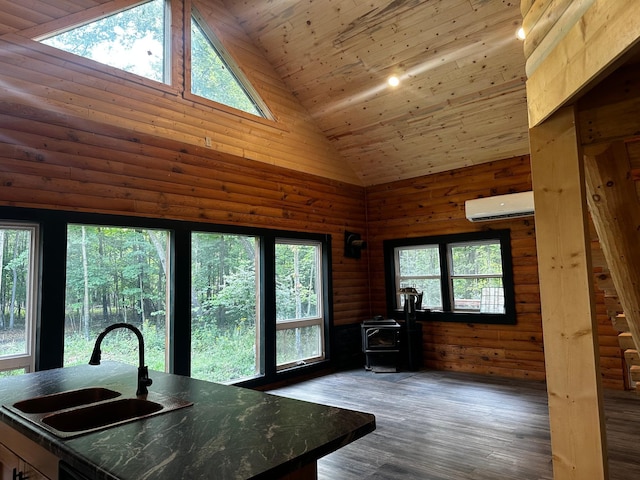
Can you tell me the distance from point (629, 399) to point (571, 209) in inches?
166

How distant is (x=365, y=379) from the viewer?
575 cm

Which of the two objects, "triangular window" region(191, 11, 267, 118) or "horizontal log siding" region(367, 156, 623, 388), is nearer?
"triangular window" region(191, 11, 267, 118)

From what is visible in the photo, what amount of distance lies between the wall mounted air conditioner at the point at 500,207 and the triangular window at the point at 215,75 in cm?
332

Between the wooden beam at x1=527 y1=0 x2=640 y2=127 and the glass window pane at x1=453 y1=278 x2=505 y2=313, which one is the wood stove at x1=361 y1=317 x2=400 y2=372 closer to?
the glass window pane at x1=453 y1=278 x2=505 y2=313

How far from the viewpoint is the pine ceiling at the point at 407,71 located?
4492 millimetres

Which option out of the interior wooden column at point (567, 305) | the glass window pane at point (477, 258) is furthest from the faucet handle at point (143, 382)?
the glass window pane at point (477, 258)

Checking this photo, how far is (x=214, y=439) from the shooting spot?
4.72 feet

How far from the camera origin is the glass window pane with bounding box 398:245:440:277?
6574 millimetres

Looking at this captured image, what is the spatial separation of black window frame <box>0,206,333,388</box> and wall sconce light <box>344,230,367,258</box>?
16.9 inches

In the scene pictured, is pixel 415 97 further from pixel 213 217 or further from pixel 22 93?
pixel 22 93

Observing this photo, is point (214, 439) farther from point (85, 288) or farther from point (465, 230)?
point (465, 230)

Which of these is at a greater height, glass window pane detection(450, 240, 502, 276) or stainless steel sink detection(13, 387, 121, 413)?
glass window pane detection(450, 240, 502, 276)

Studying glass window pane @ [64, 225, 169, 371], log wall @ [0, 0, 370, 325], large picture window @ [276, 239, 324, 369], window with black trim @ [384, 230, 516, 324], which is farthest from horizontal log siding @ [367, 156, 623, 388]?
glass window pane @ [64, 225, 169, 371]

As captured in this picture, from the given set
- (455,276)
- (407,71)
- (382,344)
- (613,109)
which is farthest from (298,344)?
(613,109)
